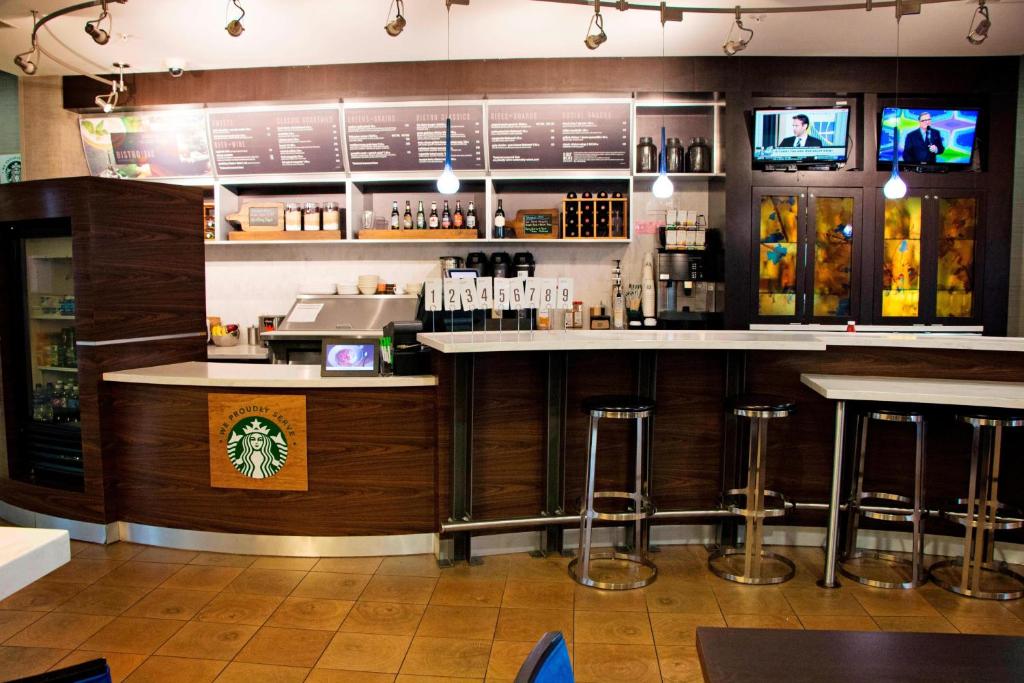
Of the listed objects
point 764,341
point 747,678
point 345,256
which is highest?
point 345,256

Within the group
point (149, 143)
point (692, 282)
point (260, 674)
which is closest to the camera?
point (260, 674)

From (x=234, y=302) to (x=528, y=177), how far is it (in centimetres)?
276

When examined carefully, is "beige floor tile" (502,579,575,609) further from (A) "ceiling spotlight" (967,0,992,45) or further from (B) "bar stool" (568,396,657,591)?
(A) "ceiling spotlight" (967,0,992,45)

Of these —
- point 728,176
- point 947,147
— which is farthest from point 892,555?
point 947,147

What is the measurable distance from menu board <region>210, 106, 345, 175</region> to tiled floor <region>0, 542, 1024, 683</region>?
3.21m

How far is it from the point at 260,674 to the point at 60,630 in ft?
3.18

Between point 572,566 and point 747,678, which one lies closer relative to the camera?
point 747,678

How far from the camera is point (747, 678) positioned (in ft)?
3.23

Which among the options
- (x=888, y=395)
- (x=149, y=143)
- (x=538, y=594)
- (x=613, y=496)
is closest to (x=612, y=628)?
(x=538, y=594)

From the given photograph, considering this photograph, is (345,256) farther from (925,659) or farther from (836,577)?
(925,659)

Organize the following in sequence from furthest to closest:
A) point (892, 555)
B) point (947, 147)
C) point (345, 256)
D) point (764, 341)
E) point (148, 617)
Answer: point (345, 256) < point (947, 147) < point (892, 555) < point (764, 341) < point (148, 617)

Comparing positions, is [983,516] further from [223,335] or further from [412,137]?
[223,335]

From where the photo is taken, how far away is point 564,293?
3.61 meters

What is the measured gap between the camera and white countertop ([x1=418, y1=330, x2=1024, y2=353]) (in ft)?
10.6
